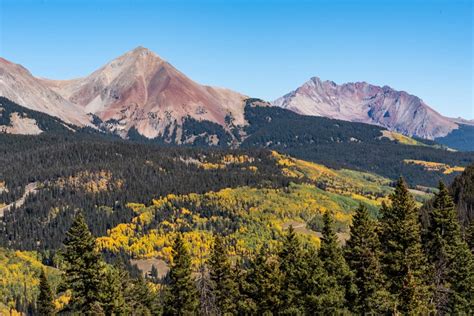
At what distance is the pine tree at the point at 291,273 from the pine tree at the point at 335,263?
320 cm

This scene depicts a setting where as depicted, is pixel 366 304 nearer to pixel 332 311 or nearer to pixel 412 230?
pixel 332 311

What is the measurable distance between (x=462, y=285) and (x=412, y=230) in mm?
14180

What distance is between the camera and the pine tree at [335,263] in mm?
65125

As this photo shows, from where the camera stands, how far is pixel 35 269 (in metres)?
188

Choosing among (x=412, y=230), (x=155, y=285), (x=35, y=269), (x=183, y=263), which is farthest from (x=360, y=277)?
(x=35, y=269)

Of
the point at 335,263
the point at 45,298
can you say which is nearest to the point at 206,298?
the point at 335,263

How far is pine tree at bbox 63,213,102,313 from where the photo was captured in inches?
2077

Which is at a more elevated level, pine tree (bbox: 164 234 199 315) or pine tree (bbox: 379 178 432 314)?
pine tree (bbox: 379 178 432 314)

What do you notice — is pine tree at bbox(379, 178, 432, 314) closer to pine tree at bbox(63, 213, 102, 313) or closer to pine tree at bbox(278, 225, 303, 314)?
pine tree at bbox(278, 225, 303, 314)

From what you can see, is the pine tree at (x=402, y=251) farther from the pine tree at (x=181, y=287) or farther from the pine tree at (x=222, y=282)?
the pine tree at (x=222, y=282)

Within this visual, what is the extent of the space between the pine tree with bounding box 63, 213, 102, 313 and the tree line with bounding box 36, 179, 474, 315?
9 cm

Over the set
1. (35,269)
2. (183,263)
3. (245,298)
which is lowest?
(35,269)

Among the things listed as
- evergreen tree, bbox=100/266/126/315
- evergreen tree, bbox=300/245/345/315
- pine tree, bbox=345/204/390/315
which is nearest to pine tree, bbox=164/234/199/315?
evergreen tree, bbox=100/266/126/315

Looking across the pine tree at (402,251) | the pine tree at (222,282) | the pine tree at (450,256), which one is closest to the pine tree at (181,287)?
the pine tree at (222,282)
